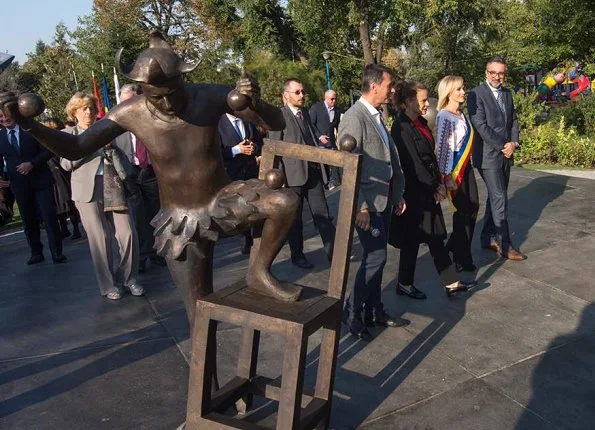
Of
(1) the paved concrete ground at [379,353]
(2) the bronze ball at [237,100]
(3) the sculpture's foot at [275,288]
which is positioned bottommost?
(1) the paved concrete ground at [379,353]

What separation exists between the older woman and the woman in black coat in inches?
85.3

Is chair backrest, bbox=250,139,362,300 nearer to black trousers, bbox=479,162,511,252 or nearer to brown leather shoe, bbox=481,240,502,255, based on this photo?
black trousers, bbox=479,162,511,252

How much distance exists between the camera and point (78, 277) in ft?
18.1

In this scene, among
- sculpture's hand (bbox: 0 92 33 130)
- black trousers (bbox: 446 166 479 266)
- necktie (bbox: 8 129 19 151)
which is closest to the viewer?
sculpture's hand (bbox: 0 92 33 130)

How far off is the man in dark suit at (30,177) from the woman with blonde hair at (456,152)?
3.80 meters

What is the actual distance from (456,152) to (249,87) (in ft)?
9.51

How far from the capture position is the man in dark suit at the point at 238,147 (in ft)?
18.4

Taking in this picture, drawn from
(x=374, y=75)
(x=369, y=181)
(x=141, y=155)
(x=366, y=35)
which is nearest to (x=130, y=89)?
(x=141, y=155)

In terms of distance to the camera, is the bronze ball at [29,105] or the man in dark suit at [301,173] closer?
the bronze ball at [29,105]

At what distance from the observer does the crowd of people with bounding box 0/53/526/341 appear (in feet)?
12.1

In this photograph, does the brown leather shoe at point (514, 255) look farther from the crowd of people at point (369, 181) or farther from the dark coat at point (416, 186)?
the dark coat at point (416, 186)

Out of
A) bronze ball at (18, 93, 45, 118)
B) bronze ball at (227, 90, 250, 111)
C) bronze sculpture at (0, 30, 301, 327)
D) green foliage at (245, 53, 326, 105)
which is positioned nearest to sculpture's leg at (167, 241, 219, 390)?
bronze sculpture at (0, 30, 301, 327)

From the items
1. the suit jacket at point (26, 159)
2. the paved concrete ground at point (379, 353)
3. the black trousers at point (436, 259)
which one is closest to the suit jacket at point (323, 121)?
the paved concrete ground at point (379, 353)

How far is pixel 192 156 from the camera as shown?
242 cm
